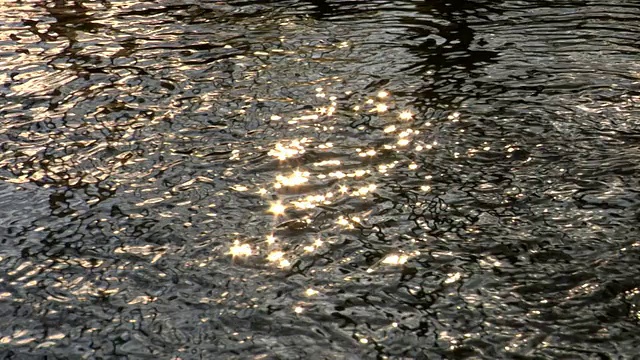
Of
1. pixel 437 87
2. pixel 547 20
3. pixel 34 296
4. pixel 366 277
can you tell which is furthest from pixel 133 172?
pixel 547 20

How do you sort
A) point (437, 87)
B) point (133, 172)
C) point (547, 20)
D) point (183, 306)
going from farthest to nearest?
point (547, 20), point (437, 87), point (133, 172), point (183, 306)

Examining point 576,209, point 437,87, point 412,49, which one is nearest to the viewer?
point 576,209

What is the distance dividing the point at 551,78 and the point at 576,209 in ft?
5.80

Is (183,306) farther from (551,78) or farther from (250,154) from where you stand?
(551,78)

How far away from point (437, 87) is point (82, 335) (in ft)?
10.6

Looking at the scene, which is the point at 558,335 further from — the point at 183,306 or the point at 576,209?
the point at 183,306

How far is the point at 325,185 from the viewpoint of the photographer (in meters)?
4.90

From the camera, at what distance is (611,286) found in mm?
3941

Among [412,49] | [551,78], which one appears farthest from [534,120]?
[412,49]

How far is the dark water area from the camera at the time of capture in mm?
3770

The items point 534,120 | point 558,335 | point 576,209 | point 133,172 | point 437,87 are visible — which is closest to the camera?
point 558,335

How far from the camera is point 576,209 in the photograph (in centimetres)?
456

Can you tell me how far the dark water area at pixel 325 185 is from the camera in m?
3.77

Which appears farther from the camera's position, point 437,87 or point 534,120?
point 437,87
